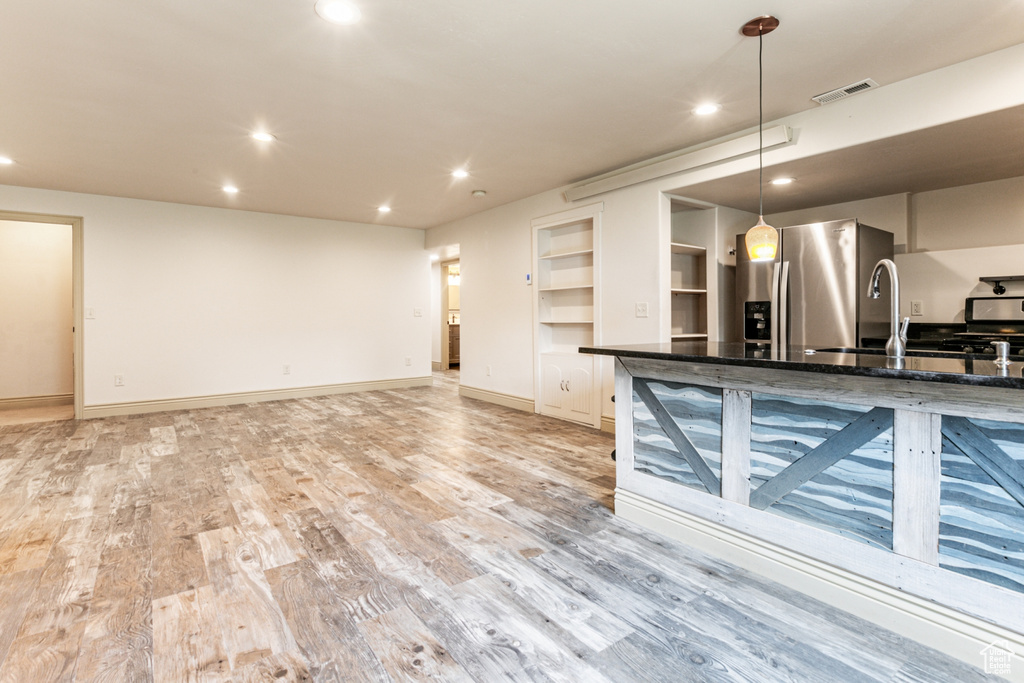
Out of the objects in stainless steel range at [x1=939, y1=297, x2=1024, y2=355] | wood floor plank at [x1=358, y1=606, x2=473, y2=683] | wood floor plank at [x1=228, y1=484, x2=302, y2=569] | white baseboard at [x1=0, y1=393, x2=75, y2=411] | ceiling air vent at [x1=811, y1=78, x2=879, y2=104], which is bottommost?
wood floor plank at [x1=358, y1=606, x2=473, y2=683]

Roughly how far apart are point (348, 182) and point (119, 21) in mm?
2613

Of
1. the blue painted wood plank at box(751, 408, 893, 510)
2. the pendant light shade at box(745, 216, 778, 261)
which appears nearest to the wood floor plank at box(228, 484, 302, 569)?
the blue painted wood plank at box(751, 408, 893, 510)

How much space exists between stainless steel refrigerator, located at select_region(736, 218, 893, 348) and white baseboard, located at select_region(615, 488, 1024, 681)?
1869mm

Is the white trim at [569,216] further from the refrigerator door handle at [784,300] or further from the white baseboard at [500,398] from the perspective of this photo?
the white baseboard at [500,398]

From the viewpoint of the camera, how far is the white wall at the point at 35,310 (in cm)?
595

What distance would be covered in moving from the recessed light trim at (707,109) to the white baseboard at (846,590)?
2.49 meters

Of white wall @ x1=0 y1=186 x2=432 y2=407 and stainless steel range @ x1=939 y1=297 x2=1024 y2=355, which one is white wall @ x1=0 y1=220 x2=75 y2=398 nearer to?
white wall @ x1=0 y1=186 x2=432 y2=407

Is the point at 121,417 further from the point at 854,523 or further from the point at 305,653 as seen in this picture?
the point at 854,523

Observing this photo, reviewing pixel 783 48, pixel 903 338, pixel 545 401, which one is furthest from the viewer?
pixel 545 401

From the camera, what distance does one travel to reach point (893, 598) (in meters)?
1.69

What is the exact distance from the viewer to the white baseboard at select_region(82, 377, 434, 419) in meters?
5.40

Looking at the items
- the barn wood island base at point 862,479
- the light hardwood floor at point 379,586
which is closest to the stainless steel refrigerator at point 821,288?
the barn wood island base at point 862,479

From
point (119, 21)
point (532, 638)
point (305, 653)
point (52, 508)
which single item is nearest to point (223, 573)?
point (305, 653)

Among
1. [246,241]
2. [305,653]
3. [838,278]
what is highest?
[246,241]
